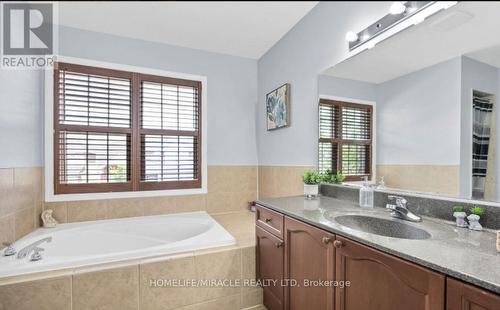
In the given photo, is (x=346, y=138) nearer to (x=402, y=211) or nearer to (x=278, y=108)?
(x=402, y=211)

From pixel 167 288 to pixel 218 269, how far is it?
33 cm

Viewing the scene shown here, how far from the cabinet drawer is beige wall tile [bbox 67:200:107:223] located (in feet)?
4.87

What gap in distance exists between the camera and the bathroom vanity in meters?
0.69

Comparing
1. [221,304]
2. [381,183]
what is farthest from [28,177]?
[381,183]

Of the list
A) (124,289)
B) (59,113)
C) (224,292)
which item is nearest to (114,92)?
(59,113)

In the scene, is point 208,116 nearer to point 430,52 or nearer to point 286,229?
point 286,229

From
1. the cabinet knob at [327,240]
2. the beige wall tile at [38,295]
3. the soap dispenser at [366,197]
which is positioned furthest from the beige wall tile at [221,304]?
the soap dispenser at [366,197]

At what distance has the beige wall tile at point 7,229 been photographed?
1565 millimetres

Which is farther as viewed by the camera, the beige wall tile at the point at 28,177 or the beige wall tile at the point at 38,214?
the beige wall tile at the point at 38,214

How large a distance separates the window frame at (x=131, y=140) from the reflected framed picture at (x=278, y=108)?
Answer: 0.69 m

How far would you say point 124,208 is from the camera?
90.4 inches

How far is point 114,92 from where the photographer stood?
2.28 metres

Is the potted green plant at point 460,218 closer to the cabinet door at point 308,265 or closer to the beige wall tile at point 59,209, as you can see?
the cabinet door at point 308,265

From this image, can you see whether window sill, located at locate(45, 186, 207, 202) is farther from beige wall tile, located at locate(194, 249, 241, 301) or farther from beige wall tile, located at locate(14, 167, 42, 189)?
beige wall tile, located at locate(194, 249, 241, 301)
